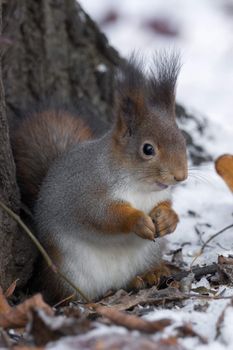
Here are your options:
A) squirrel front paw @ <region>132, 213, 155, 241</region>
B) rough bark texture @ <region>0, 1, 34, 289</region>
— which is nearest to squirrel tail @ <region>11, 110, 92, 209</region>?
rough bark texture @ <region>0, 1, 34, 289</region>

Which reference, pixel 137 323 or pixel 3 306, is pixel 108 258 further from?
pixel 137 323

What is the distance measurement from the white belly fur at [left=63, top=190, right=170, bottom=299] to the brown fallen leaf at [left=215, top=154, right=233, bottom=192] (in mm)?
162

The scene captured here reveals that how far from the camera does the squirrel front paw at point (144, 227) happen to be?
2299 mm

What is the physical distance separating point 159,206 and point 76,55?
1.24 metres

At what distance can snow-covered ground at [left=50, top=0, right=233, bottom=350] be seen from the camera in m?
3.19

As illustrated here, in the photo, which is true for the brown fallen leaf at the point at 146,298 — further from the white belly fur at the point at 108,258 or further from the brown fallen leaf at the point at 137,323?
the brown fallen leaf at the point at 137,323

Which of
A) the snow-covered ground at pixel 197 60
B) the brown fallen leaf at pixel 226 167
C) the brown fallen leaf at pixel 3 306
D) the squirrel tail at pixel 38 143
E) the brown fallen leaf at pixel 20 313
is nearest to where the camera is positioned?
the brown fallen leaf at pixel 20 313

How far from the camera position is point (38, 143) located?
2779mm

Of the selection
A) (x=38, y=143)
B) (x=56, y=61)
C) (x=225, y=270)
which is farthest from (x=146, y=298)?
(x=56, y=61)

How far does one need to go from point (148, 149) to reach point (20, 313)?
0.62 meters

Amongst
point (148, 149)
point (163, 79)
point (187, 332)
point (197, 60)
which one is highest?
point (163, 79)

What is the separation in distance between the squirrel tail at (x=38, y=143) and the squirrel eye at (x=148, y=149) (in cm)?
48

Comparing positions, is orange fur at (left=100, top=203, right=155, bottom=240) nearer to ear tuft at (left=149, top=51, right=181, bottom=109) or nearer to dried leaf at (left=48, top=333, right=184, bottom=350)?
ear tuft at (left=149, top=51, right=181, bottom=109)

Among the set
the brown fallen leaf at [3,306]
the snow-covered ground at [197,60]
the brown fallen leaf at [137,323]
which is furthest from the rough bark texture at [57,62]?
the brown fallen leaf at [137,323]
